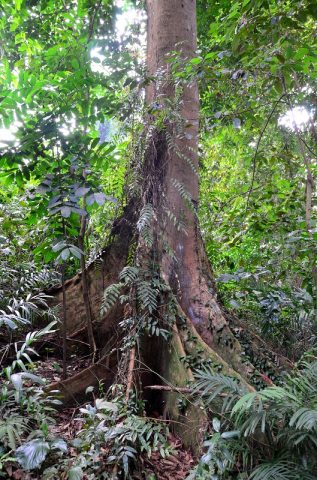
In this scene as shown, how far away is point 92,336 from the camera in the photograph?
11.2ft

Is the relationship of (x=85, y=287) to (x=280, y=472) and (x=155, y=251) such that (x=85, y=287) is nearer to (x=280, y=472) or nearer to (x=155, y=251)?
(x=155, y=251)

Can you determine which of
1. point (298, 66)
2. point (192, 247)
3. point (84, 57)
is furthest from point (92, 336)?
point (298, 66)

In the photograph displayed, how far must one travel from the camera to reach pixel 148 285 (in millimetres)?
3084

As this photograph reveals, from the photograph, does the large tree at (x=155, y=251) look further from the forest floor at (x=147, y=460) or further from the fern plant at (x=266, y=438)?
the fern plant at (x=266, y=438)

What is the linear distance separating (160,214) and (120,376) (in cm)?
A: 142

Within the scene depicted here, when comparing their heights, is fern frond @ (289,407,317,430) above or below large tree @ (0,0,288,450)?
below

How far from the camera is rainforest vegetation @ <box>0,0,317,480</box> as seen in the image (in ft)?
7.21

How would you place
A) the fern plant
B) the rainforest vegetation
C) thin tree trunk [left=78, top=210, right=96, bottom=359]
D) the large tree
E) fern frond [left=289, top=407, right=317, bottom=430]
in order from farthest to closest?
thin tree trunk [left=78, top=210, right=96, bottom=359], the large tree, the rainforest vegetation, the fern plant, fern frond [left=289, top=407, right=317, bottom=430]

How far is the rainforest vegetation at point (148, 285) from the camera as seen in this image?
2197 mm

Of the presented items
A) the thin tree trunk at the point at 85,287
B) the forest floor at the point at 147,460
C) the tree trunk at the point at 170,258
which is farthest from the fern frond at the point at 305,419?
the thin tree trunk at the point at 85,287

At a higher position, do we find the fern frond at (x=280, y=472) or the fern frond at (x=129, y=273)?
the fern frond at (x=129, y=273)

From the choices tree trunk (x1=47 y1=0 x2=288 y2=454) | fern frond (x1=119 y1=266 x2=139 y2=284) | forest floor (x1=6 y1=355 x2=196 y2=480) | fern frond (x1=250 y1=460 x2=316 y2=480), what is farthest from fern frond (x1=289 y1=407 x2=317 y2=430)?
fern frond (x1=119 y1=266 x2=139 y2=284)

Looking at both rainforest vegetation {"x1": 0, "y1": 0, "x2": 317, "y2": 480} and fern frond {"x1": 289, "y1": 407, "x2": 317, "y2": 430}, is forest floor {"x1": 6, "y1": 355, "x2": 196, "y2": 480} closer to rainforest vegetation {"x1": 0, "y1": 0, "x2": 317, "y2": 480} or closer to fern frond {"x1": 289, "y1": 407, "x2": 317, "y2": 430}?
rainforest vegetation {"x1": 0, "y1": 0, "x2": 317, "y2": 480}

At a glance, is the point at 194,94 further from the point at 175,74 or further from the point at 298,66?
the point at 298,66
